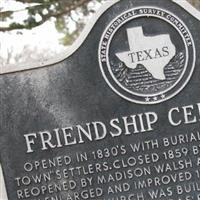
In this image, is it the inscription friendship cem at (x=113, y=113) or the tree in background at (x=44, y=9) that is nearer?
the inscription friendship cem at (x=113, y=113)

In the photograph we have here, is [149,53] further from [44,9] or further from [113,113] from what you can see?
[44,9]

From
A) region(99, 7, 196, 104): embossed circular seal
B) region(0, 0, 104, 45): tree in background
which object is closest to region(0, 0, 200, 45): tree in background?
region(0, 0, 104, 45): tree in background

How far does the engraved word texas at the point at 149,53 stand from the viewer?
4.22 metres

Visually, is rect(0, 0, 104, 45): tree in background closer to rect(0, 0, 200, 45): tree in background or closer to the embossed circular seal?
rect(0, 0, 200, 45): tree in background

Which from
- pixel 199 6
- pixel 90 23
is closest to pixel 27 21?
pixel 199 6

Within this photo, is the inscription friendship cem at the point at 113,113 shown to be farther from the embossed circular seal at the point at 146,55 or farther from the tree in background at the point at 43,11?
the tree in background at the point at 43,11

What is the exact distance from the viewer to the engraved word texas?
166 inches

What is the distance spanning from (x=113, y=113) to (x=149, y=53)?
46 cm

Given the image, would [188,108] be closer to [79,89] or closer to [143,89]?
[143,89]

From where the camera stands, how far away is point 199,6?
10.4 metres

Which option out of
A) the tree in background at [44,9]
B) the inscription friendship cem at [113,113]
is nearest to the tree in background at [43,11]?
the tree in background at [44,9]

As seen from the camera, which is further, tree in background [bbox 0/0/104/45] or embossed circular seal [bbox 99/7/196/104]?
tree in background [bbox 0/0/104/45]

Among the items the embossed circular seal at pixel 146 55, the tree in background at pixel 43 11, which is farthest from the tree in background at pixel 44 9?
the embossed circular seal at pixel 146 55

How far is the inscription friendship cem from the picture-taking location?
13.9ft
